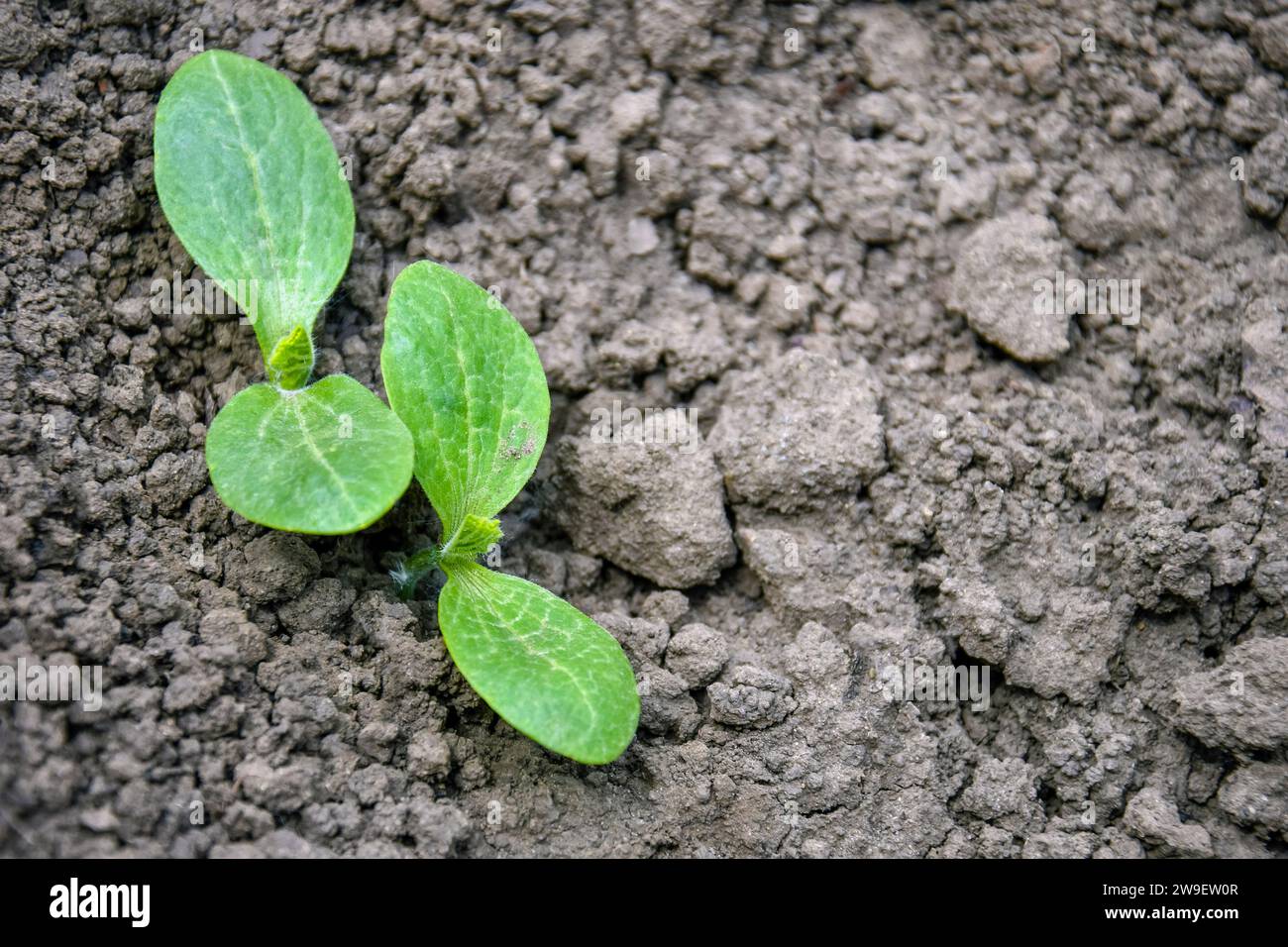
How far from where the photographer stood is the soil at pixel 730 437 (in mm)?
2215

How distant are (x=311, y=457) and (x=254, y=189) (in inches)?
30.2

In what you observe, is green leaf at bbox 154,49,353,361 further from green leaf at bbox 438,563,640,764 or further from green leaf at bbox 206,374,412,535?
green leaf at bbox 438,563,640,764

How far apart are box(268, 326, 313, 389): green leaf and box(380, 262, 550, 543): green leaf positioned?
0.56 ft

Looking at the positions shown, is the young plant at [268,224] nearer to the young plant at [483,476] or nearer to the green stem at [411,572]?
the young plant at [483,476]

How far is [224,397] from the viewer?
255 cm

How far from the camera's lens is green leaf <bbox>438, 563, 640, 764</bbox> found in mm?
2096

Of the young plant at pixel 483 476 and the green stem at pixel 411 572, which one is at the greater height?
the young plant at pixel 483 476

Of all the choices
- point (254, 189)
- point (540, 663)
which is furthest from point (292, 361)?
point (540, 663)

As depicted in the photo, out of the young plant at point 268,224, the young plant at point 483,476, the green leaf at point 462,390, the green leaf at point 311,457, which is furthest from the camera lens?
the green leaf at point 462,390

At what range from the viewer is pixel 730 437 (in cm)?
270

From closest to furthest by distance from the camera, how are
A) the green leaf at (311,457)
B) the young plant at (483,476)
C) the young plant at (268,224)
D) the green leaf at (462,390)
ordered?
the green leaf at (311,457)
the young plant at (483,476)
the young plant at (268,224)
the green leaf at (462,390)

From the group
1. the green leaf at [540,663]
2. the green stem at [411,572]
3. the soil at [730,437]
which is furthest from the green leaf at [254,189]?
the green leaf at [540,663]

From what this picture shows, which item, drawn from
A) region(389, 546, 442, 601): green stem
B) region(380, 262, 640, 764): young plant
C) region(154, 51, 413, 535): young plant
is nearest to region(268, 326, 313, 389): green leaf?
region(154, 51, 413, 535): young plant

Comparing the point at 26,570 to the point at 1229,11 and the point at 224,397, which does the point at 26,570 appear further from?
the point at 1229,11
